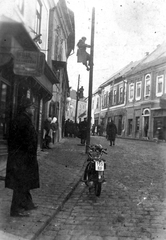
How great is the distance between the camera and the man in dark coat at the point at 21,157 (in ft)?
12.0

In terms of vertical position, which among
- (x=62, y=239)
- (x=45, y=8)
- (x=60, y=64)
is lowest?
(x=62, y=239)

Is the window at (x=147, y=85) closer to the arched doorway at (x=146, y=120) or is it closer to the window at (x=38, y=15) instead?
the arched doorway at (x=146, y=120)

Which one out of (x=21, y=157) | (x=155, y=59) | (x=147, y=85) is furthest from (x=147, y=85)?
(x=21, y=157)

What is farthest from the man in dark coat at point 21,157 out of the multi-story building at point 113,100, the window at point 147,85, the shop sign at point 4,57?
the multi-story building at point 113,100

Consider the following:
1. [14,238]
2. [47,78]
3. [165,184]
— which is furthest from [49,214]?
[47,78]

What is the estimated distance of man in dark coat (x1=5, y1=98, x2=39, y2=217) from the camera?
366cm

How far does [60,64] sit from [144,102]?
51.1 ft

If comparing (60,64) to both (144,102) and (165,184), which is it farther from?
(144,102)

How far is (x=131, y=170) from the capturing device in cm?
796

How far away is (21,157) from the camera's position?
3684 mm

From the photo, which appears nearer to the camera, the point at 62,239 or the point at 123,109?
the point at 62,239

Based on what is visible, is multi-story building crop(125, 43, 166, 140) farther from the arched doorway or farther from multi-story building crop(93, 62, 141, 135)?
multi-story building crop(93, 62, 141, 135)

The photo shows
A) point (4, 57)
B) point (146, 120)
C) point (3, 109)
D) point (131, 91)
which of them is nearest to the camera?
point (4, 57)

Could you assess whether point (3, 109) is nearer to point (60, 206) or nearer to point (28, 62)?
point (28, 62)
